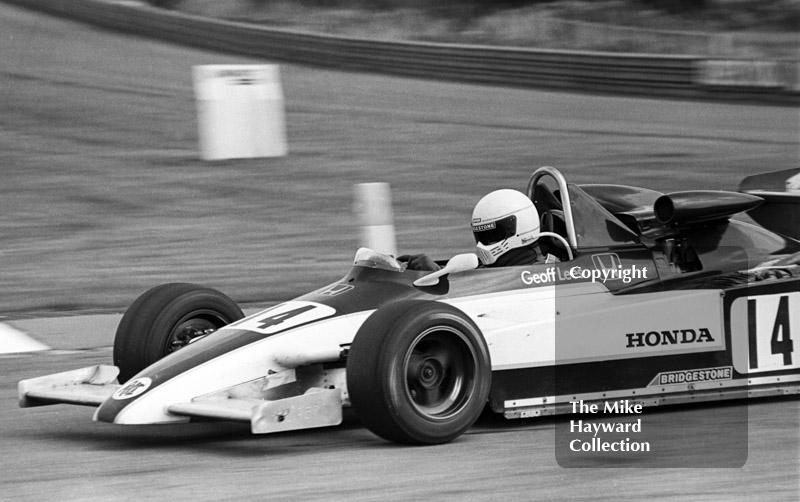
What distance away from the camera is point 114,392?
18.6 ft

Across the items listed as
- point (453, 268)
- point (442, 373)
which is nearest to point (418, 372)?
point (442, 373)

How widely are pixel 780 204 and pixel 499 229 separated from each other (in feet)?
6.63

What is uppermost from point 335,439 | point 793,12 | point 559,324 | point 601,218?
point 793,12

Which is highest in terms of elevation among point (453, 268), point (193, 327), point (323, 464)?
point (453, 268)

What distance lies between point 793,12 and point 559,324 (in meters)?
28.2

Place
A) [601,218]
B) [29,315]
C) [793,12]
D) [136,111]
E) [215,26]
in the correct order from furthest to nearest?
[793,12] → [215,26] → [136,111] → [29,315] → [601,218]

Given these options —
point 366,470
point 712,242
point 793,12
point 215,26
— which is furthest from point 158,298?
point 793,12

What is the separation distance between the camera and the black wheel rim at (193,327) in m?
6.36

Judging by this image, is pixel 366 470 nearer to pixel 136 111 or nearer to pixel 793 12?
pixel 136 111

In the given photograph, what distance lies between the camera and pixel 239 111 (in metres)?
15.7

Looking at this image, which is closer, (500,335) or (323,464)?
(323,464)

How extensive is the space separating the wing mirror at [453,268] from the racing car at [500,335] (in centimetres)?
1

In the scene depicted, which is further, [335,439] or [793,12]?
[793,12]

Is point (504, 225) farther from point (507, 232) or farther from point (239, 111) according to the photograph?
point (239, 111)
